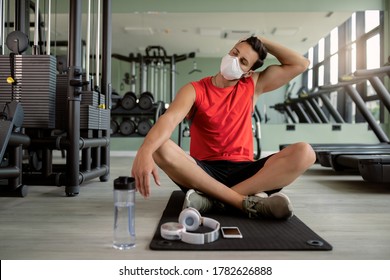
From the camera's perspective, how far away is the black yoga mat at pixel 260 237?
1442 mm

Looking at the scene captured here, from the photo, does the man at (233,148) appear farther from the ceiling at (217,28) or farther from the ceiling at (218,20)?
the ceiling at (217,28)

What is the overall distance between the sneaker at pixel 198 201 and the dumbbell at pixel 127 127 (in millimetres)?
4264

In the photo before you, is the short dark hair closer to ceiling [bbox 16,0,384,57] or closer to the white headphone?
the white headphone

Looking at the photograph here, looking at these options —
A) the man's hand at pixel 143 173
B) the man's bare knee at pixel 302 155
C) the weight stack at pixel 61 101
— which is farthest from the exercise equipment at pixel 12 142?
the man's bare knee at pixel 302 155

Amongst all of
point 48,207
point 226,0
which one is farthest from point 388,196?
point 226,0

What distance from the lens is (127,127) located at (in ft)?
20.0

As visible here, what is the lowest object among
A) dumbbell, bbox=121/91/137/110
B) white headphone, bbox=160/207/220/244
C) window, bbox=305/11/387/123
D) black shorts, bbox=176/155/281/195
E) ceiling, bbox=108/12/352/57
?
white headphone, bbox=160/207/220/244

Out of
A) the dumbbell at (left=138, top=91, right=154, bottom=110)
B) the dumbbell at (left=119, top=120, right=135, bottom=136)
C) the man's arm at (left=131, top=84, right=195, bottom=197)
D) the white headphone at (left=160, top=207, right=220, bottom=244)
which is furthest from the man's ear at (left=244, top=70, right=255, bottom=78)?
the dumbbell at (left=119, top=120, right=135, bottom=136)

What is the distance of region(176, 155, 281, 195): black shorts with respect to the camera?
6.79ft

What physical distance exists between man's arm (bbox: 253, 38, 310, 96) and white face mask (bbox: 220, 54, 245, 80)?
226mm

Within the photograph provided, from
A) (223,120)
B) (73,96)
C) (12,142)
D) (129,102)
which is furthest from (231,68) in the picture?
(129,102)

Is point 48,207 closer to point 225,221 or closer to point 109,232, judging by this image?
point 109,232

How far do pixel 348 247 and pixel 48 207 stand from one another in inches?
66.0

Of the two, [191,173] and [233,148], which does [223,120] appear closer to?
[233,148]
